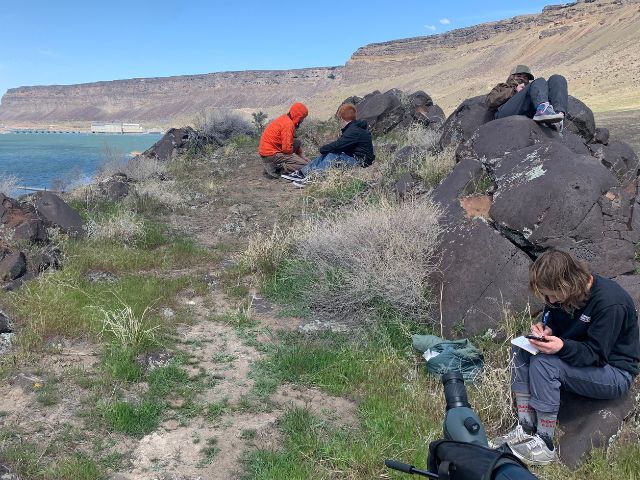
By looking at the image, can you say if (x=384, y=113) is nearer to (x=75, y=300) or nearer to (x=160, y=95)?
(x=75, y=300)

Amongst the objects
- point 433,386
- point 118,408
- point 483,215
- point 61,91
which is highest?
point 61,91

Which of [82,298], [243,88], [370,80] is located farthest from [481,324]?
[243,88]

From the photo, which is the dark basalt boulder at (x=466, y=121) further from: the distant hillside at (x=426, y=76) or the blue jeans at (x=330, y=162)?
the distant hillside at (x=426, y=76)

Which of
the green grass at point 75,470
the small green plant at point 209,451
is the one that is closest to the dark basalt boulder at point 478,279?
the small green plant at point 209,451

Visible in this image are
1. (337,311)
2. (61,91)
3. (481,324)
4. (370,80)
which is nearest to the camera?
(481,324)

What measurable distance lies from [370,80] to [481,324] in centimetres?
10356

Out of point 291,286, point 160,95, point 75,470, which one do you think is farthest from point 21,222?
point 160,95

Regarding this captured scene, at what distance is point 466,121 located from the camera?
9484 millimetres

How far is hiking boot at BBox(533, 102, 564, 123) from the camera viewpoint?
669 cm

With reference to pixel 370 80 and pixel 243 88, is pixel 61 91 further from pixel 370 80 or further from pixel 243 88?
pixel 370 80

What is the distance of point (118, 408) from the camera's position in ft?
12.7

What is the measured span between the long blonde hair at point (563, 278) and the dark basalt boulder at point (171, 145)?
13217 mm

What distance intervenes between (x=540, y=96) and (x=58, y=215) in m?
6.60

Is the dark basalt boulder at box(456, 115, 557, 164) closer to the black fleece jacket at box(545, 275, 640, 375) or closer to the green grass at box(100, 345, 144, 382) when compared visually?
the black fleece jacket at box(545, 275, 640, 375)
